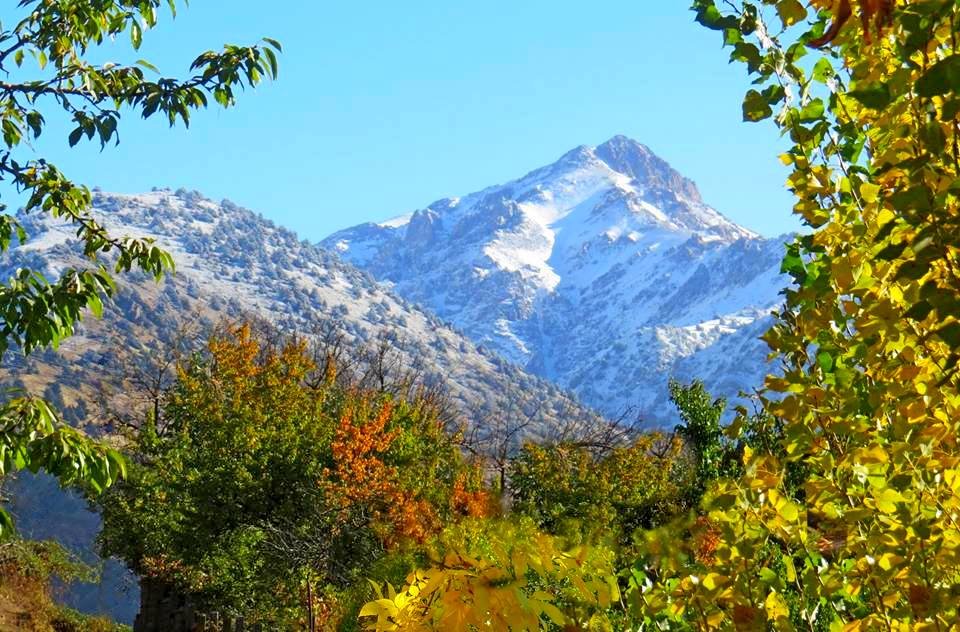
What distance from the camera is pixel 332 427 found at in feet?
99.1

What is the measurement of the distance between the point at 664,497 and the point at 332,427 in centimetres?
1030

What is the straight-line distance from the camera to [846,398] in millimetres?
2451

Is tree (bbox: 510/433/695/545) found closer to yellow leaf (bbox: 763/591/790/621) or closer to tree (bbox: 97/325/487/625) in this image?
tree (bbox: 97/325/487/625)

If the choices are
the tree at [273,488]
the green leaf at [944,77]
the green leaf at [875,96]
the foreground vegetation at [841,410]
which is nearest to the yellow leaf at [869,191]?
the foreground vegetation at [841,410]

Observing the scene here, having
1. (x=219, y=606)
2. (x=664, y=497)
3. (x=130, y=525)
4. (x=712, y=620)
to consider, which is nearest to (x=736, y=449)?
(x=664, y=497)

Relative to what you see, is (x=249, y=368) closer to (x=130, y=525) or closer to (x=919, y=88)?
(x=130, y=525)

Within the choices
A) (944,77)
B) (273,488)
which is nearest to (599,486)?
(273,488)

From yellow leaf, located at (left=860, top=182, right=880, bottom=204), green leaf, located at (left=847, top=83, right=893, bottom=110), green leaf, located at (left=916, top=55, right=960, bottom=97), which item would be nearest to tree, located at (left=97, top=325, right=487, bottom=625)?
yellow leaf, located at (left=860, top=182, right=880, bottom=204)

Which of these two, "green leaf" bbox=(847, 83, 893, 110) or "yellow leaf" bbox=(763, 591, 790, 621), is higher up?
"green leaf" bbox=(847, 83, 893, 110)

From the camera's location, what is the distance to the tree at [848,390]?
2.22 metres

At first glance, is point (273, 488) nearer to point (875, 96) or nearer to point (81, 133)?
point (81, 133)

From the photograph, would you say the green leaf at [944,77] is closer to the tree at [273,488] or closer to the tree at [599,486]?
the tree at [273,488]

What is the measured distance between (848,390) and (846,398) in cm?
2

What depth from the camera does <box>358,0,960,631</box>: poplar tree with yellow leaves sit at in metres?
2.23
